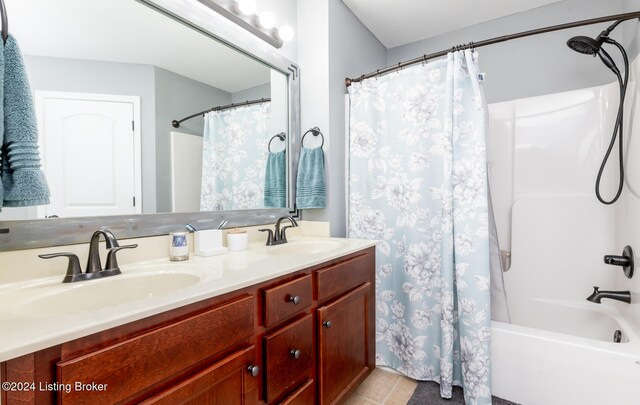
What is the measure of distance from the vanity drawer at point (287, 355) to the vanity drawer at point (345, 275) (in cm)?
14

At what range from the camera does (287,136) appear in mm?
1865

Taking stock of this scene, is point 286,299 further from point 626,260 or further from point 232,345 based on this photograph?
point 626,260

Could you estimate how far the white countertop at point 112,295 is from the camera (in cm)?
53

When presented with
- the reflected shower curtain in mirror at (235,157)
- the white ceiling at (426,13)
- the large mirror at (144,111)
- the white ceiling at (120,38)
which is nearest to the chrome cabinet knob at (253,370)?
the large mirror at (144,111)

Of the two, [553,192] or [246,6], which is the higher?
[246,6]

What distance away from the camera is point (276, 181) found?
179cm

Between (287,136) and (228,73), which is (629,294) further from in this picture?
(228,73)

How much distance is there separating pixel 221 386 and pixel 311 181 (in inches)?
48.0

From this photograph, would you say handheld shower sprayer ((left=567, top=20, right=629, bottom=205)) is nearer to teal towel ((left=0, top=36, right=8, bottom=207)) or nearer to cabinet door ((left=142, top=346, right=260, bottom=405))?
cabinet door ((left=142, top=346, right=260, bottom=405))

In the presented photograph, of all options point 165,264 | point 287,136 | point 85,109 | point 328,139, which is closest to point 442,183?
point 328,139

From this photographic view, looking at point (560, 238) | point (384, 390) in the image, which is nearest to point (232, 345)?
point (384, 390)

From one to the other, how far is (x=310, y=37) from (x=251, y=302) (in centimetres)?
173

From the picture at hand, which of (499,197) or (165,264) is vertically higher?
(499,197)

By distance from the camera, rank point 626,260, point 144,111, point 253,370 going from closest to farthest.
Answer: point 253,370 < point 144,111 < point 626,260
